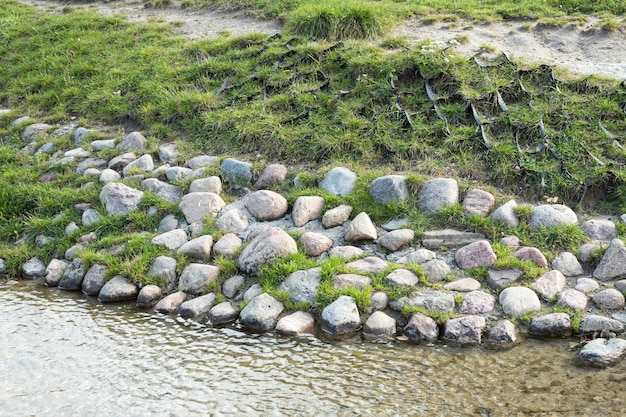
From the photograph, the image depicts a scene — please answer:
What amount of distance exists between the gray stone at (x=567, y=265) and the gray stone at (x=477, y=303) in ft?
2.58

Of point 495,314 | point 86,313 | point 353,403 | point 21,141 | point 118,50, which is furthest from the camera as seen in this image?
point 118,50

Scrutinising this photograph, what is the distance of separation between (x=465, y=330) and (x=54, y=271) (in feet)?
14.4

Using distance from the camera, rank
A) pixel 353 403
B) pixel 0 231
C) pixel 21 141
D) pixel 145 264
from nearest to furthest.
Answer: pixel 353 403
pixel 145 264
pixel 0 231
pixel 21 141

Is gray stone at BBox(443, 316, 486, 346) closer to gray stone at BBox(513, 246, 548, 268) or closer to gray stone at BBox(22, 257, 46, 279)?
gray stone at BBox(513, 246, 548, 268)

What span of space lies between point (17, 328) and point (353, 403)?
10.8 ft

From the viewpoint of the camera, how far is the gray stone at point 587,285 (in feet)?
20.4

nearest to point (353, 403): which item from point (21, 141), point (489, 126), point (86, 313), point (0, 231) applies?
point (86, 313)

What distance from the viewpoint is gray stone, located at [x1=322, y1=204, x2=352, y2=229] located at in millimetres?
7344

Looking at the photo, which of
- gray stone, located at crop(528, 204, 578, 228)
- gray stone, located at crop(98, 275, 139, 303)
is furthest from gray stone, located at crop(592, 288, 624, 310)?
gray stone, located at crop(98, 275, 139, 303)

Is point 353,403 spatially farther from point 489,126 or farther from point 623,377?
point 489,126

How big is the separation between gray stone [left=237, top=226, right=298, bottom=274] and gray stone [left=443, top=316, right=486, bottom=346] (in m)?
1.77

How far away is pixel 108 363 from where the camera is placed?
5664 millimetres

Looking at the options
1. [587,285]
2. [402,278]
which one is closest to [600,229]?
[587,285]

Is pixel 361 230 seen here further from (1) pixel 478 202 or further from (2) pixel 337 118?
(2) pixel 337 118
